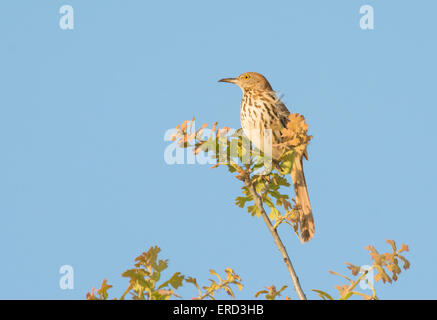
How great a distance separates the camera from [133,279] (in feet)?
11.2

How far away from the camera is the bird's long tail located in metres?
5.78

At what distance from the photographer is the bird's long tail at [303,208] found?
19.0 feet

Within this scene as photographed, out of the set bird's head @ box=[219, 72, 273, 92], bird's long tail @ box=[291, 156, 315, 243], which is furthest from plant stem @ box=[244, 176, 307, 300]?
bird's head @ box=[219, 72, 273, 92]

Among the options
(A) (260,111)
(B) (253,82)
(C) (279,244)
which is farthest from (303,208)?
(B) (253,82)

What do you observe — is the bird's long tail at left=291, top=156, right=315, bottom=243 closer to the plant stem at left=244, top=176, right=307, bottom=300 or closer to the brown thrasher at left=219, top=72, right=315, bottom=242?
the brown thrasher at left=219, top=72, right=315, bottom=242

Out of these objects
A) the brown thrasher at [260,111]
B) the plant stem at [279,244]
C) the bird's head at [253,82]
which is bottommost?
the plant stem at [279,244]

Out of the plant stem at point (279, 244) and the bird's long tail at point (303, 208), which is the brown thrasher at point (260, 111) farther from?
the plant stem at point (279, 244)

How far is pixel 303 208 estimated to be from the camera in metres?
6.09

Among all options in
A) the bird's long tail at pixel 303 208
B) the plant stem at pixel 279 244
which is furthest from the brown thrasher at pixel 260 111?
the plant stem at pixel 279 244

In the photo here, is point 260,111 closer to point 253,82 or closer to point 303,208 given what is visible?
point 253,82
